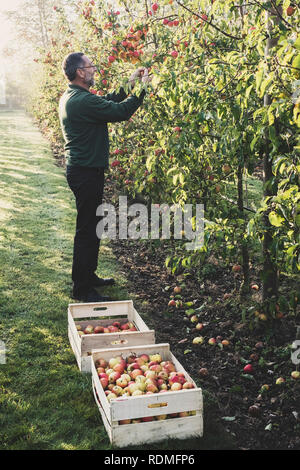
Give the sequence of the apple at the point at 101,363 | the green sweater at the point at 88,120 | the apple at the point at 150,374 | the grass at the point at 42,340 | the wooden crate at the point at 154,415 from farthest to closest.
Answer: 1. the green sweater at the point at 88,120
2. the apple at the point at 101,363
3. the apple at the point at 150,374
4. the grass at the point at 42,340
5. the wooden crate at the point at 154,415

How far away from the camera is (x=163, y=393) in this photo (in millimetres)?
2871

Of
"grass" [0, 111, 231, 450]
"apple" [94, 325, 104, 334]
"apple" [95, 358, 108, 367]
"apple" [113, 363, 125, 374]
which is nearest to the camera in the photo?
"grass" [0, 111, 231, 450]

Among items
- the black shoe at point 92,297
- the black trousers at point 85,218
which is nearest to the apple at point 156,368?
the black shoe at point 92,297

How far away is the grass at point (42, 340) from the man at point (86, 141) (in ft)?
1.90

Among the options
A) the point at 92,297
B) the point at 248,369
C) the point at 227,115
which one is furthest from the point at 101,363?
the point at 227,115

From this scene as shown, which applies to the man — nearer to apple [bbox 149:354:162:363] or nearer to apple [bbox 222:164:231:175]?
apple [bbox 222:164:231:175]

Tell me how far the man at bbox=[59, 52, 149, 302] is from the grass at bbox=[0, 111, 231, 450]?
0.58 meters

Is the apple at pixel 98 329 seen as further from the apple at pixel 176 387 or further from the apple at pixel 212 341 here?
the apple at pixel 176 387

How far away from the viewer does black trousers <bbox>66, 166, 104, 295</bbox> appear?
4582mm

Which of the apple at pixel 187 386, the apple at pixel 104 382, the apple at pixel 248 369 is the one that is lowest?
the apple at pixel 248 369

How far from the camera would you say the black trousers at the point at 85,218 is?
15.0 ft

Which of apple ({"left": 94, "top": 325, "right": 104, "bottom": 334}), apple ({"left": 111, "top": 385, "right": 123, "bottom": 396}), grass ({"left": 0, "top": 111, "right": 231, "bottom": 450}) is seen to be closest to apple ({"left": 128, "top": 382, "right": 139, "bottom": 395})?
apple ({"left": 111, "top": 385, "right": 123, "bottom": 396})
